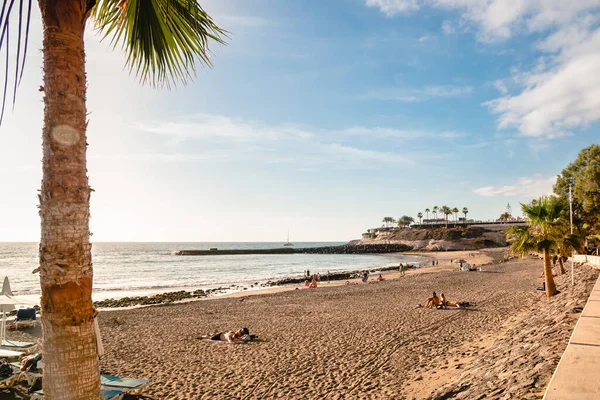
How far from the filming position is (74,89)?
3184mm

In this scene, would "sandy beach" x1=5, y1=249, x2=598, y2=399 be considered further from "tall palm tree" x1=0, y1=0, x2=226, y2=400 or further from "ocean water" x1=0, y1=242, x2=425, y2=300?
"ocean water" x1=0, y1=242, x2=425, y2=300

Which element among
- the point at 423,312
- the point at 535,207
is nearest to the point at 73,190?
the point at 535,207

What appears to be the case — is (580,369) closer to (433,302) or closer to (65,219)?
(65,219)

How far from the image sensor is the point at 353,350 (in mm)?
11914

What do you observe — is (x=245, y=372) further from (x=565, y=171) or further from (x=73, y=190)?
(x=565, y=171)

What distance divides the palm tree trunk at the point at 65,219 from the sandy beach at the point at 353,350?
541cm

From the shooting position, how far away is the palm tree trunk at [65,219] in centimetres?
293

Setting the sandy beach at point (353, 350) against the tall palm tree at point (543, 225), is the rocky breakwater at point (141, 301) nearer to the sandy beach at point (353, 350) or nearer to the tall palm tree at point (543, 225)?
the sandy beach at point (353, 350)

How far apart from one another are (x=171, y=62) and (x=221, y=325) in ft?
47.3

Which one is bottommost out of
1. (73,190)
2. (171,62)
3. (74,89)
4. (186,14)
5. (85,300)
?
(85,300)

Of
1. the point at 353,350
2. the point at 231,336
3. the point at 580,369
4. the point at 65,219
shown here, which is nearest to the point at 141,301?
the point at 231,336

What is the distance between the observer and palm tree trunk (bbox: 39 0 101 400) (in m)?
2.93

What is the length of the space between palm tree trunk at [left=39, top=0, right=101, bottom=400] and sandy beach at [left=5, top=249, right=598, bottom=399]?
541 centimetres

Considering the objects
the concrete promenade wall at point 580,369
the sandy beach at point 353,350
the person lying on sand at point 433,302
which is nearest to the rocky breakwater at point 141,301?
the sandy beach at point 353,350
